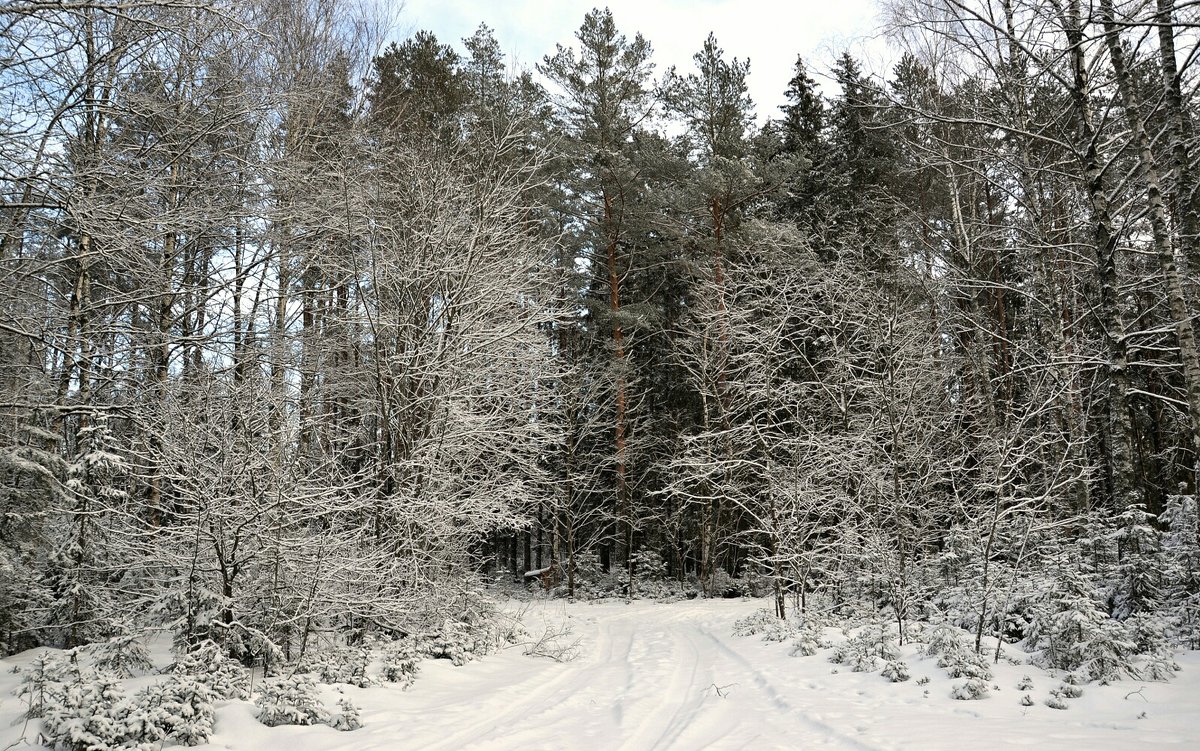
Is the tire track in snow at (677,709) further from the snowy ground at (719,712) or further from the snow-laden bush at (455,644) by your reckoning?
the snow-laden bush at (455,644)

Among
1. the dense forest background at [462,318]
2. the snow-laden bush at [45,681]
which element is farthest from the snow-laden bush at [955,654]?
the snow-laden bush at [45,681]

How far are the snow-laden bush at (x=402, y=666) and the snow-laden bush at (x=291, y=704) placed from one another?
5.04ft

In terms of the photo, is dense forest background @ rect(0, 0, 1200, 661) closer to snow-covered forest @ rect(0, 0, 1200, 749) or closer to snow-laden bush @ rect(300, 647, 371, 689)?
snow-covered forest @ rect(0, 0, 1200, 749)

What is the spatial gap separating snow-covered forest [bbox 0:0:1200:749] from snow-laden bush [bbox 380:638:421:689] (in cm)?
4

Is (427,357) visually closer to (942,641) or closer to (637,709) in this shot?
(637,709)

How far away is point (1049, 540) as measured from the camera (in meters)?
10.1

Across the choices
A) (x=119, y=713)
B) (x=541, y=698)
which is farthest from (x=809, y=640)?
(x=119, y=713)

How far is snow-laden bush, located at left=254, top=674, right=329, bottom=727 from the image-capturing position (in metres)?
5.42

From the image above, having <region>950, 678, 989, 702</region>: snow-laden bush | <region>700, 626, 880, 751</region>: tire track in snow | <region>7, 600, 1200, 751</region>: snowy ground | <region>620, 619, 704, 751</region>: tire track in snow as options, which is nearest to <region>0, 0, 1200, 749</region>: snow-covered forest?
<region>950, 678, 989, 702</region>: snow-laden bush

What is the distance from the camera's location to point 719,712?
6281mm

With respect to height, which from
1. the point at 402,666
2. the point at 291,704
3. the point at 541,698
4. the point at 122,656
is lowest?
the point at 541,698

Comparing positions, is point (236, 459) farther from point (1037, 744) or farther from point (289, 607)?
point (1037, 744)

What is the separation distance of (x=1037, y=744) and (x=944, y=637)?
2777 mm

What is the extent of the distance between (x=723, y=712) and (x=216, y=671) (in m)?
4.79
